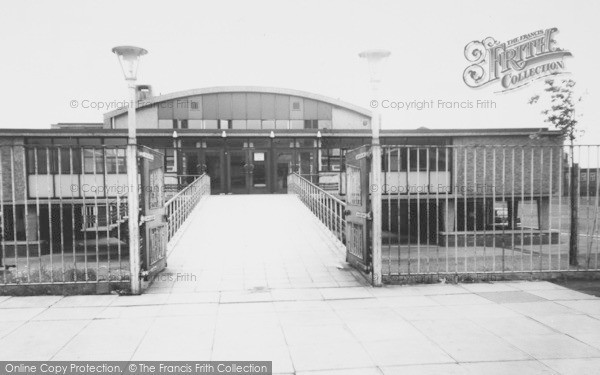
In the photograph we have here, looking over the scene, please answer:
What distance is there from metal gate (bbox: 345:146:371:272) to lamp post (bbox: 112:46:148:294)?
353 centimetres

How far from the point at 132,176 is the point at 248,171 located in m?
19.1

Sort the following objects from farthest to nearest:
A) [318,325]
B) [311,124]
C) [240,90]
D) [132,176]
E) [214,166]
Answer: [311,124], [240,90], [214,166], [132,176], [318,325]

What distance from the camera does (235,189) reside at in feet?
84.1

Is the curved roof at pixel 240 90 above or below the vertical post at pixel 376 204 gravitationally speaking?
above

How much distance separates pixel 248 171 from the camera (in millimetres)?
25375

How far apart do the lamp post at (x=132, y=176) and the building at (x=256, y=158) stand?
9141mm

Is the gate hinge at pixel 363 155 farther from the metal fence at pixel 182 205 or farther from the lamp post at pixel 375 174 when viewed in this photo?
the metal fence at pixel 182 205

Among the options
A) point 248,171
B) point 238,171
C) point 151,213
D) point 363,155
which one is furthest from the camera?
point 238,171

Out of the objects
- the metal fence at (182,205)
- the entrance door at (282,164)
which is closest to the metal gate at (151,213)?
the metal fence at (182,205)

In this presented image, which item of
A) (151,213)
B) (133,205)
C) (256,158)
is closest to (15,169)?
(256,158)

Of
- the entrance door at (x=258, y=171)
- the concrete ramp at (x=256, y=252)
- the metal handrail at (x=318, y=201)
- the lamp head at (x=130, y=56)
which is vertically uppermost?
the lamp head at (x=130, y=56)

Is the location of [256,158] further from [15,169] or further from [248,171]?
[15,169]

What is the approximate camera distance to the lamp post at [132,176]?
20.6 ft

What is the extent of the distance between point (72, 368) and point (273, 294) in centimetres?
305
